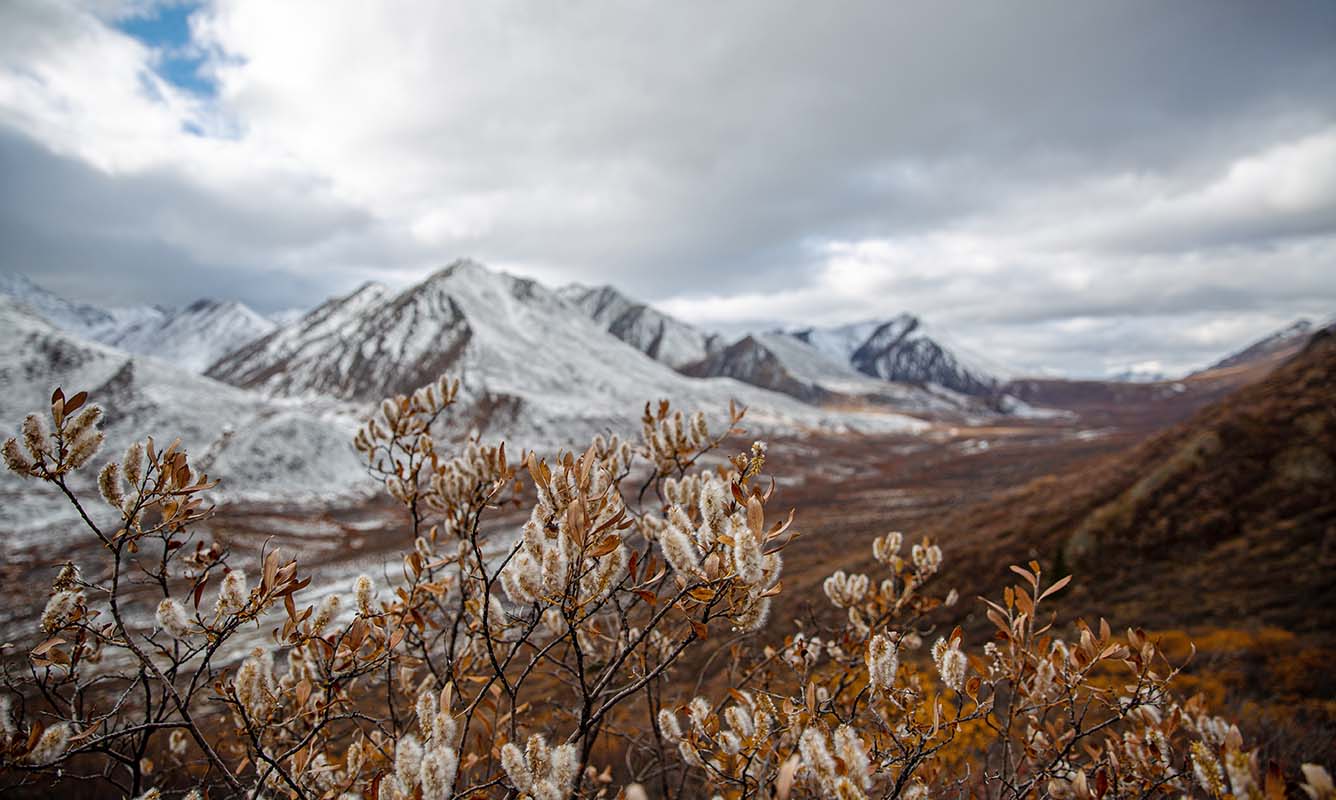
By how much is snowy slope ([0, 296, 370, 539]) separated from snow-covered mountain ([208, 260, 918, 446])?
2294 cm

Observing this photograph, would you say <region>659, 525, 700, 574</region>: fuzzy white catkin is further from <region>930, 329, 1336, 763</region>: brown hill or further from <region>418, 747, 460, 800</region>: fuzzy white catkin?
<region>930, 329, 1336, 763</region>: brown hill

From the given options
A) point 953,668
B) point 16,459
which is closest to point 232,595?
point 16,459

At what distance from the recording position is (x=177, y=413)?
54.7 m

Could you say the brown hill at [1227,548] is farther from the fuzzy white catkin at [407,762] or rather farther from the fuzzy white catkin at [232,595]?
the fuzzy white catkin at [232,595]

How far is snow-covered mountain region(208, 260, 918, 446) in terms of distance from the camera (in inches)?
3233

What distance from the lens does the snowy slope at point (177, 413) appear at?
159 ft

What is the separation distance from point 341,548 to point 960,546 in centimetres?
3386

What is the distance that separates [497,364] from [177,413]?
44658 millimetres

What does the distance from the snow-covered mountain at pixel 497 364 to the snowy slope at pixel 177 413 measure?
22941 mm

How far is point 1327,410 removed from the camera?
613 inches

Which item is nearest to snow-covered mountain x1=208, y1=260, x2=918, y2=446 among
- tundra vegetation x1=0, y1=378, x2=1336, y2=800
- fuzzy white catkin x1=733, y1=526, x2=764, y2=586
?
tundra vegetation x1=0, y1=378, x2=1336, y2=800

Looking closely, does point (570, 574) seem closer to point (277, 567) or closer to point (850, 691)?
point (277, 567)

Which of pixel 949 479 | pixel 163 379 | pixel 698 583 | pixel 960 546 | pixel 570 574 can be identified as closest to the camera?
pixel 570 574

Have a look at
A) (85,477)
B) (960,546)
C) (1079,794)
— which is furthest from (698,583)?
(85,477)
